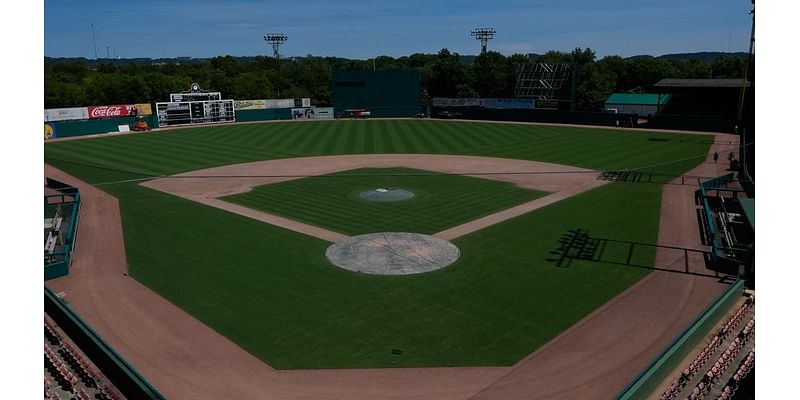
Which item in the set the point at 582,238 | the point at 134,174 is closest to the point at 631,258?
the point at 582,238

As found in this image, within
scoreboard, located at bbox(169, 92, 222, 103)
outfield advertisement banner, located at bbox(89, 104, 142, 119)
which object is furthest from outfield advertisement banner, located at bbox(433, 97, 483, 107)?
outfield advertisement banner, located at bbox(89, 104, 142, 119)

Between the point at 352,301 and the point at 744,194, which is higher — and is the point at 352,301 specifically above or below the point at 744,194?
below

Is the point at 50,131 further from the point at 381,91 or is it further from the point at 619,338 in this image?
the point at 619,338

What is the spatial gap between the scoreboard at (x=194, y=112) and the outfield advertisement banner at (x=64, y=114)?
897 cm

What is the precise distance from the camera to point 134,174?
39.5 metres

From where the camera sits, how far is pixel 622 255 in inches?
840

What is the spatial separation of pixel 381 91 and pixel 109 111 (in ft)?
121

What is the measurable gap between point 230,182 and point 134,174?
30.2 ft

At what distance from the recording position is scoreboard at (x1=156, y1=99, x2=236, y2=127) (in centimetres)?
7006

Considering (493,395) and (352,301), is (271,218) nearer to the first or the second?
(352,301)

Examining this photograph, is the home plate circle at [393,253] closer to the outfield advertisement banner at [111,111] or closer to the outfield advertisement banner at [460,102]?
the outfield advertisement banner at [111,111]

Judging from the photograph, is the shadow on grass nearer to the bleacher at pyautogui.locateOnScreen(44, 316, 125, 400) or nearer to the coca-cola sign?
the bleacher at pyautogui.locateOnScreen(44, 316, 125, 400)

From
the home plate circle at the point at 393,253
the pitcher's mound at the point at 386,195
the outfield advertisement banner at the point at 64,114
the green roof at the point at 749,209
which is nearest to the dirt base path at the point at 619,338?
the green roof at the point at 749,209

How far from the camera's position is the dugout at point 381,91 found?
79625mm
